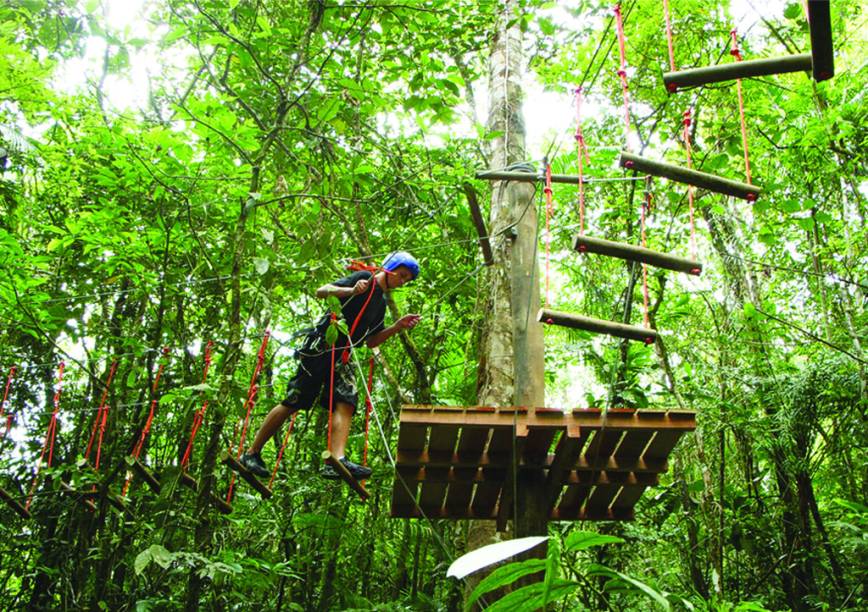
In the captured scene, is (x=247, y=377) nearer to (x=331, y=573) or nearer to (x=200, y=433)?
(x=200, y=433)

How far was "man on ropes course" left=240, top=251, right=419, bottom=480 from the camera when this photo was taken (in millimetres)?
3551

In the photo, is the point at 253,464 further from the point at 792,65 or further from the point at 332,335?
the point at 792,65

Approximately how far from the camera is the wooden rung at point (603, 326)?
102 inches

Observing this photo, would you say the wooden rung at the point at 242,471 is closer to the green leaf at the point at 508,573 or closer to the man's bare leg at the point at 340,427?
the man's bare leg at the point at 340,427

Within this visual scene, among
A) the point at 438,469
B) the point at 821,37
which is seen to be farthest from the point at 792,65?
the point at 438,469

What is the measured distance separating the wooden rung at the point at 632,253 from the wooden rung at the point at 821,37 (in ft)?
2.74

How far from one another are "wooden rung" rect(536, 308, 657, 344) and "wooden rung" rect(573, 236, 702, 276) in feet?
0.85

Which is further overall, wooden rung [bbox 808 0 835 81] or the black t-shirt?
the black t-shirt

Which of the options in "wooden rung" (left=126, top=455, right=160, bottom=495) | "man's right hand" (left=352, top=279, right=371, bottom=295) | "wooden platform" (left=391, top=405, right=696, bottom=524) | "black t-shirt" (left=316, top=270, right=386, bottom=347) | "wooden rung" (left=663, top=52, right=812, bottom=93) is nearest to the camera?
"wooden rung" (left=663, top=52, right=812, bottom=93)

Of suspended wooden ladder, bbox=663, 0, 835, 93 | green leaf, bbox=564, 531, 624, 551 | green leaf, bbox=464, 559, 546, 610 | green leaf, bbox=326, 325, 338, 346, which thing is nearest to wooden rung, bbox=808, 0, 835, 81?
suspended wooden ladder, bbox=663, 0, 835, 93

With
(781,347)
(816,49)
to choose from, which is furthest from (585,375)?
(816,49)

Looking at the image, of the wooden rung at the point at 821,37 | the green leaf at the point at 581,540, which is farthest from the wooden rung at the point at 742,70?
the green leaf at the point at 581,540

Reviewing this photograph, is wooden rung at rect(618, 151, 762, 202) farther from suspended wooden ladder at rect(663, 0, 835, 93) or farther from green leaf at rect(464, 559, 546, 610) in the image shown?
green leaf at rect(464, 559, 546, 610)

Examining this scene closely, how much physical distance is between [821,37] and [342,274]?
2.62m
